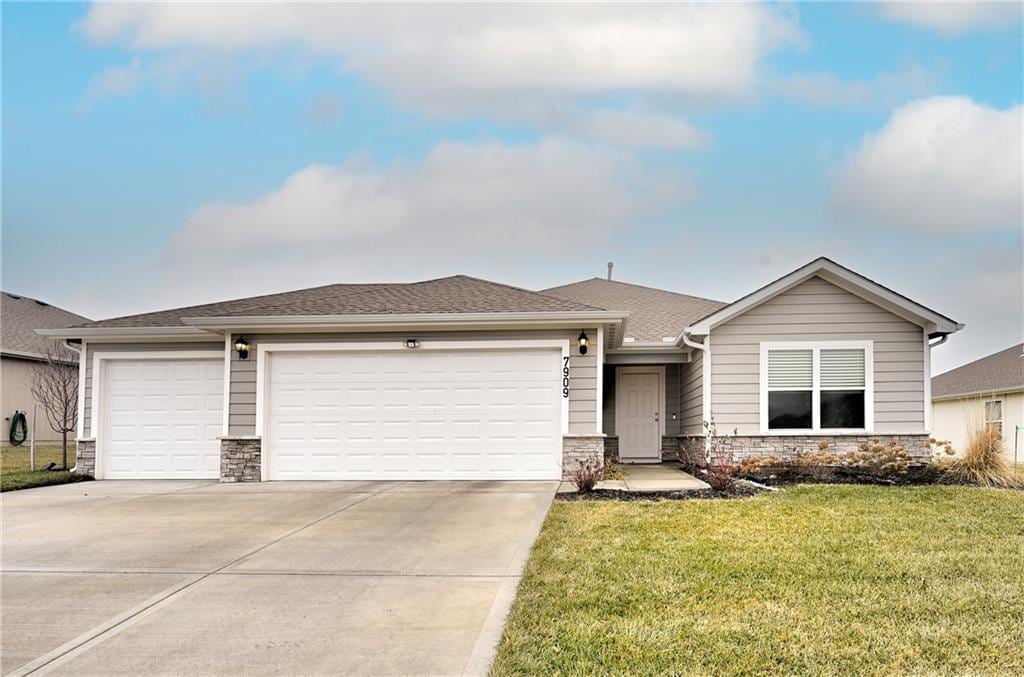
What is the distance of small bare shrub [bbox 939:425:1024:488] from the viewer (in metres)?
12.0

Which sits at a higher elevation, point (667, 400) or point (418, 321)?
point (418, 321)

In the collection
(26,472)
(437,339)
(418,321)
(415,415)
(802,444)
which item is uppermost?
(418,321)

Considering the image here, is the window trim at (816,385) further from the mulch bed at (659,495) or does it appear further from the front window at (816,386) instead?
the mulch bed at (659,495)

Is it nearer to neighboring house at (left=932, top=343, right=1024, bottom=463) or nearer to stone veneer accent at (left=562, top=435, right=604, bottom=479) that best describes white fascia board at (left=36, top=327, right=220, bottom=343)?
stone veneer accent at (left=562, top=435, right=604, bottom=479)

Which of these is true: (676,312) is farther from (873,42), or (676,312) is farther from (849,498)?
(849,498)

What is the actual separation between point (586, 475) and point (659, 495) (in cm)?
108

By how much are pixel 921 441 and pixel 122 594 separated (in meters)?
12.5

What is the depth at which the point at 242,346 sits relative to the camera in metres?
13.8

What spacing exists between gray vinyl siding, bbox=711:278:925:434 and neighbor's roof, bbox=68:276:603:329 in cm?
287

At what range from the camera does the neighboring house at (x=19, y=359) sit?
24.2 metres

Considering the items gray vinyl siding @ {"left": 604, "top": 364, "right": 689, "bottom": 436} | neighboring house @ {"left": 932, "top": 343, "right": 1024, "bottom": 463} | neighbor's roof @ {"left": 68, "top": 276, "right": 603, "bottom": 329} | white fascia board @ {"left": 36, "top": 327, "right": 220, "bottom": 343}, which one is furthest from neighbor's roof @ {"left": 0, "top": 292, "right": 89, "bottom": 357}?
neighboring house @ {"left": 932, "top": 343, "right": 1024, "bottom": 463}

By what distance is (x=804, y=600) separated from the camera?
5.48 m

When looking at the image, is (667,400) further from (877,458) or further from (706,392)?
(877,458)

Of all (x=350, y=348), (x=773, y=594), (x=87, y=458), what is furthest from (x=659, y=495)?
(x=87, y=458)
